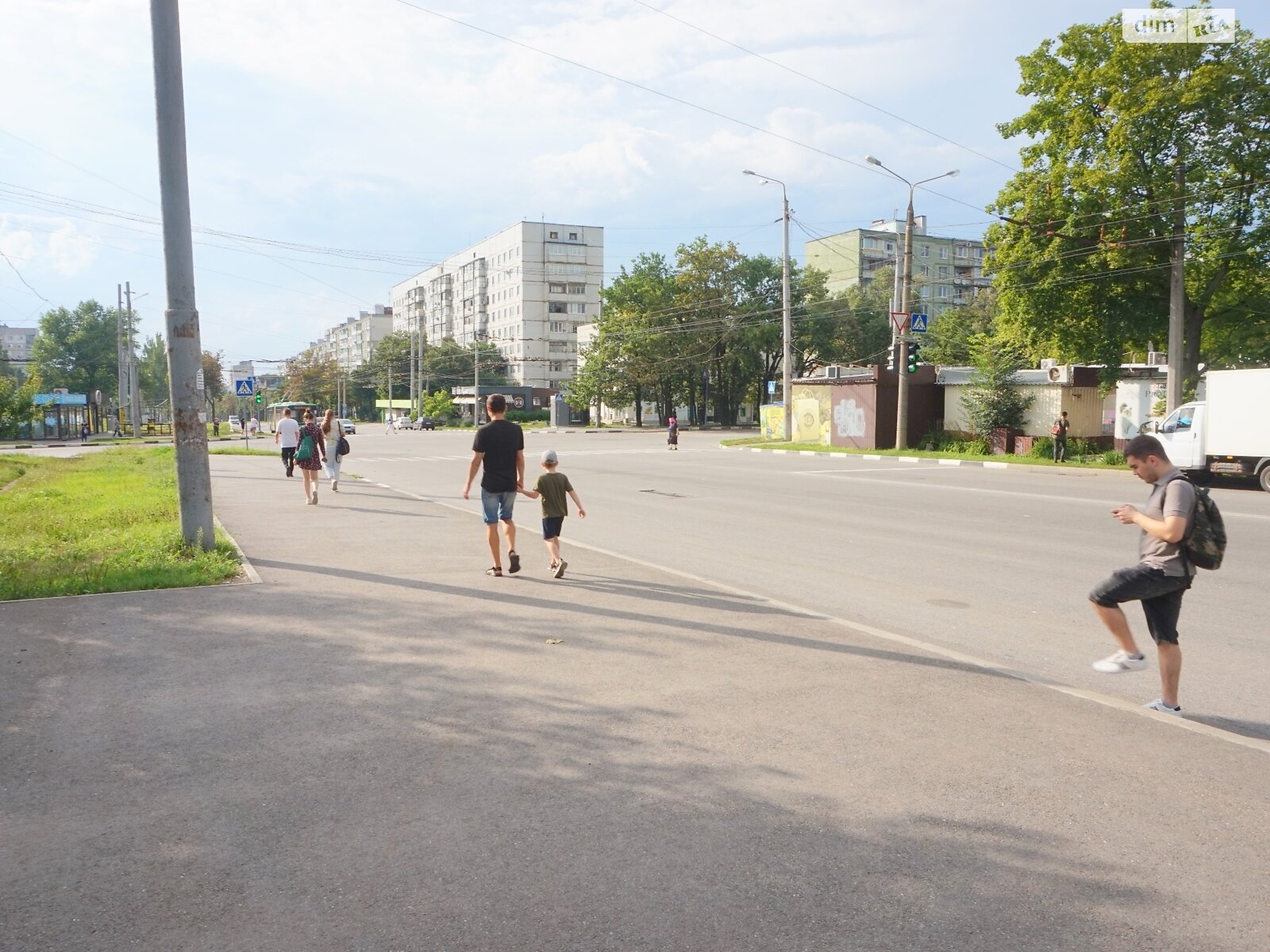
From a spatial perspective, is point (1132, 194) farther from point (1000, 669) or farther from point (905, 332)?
point (1000, 669)

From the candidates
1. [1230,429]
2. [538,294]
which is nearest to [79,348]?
[538,294]

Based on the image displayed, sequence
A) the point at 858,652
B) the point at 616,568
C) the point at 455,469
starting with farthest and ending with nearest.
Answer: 1. the point at 455,469
2. the point at 616,568
3. the point at 858,652

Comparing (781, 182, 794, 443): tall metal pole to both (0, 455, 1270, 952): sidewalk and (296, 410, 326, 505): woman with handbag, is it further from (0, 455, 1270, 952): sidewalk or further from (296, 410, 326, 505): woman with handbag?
(0, 455, 1270, 952): sidewalk

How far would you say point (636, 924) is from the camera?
305 cm

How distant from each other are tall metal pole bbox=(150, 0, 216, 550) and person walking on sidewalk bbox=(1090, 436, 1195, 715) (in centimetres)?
862

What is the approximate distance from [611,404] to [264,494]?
64878mm

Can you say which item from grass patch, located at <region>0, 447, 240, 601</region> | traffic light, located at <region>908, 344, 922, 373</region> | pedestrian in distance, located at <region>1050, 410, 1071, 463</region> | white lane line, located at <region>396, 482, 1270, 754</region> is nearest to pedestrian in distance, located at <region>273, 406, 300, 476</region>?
grass patch, located at <region>0, 447, 240, 601</region>

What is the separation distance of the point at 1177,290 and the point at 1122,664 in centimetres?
2471

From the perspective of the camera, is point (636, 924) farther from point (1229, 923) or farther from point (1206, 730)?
point (1206, 730)

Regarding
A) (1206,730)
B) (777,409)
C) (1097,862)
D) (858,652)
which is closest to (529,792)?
(1097,862)

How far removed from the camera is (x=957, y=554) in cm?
1101

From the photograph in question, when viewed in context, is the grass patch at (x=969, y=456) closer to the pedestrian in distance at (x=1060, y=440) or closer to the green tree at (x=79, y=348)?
the pedestrian in distance at (x=1060, y=440)

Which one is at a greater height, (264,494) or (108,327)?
(108,327)

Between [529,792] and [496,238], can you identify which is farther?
[496,238]
